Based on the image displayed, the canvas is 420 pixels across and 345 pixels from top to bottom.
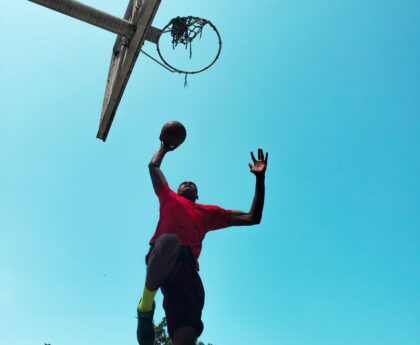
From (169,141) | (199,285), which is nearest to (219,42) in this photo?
(169,141)

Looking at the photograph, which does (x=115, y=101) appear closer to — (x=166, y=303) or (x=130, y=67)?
(x=130, y=67)

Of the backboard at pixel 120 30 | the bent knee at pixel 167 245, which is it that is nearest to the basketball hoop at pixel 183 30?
the backboard at pixel 120 30

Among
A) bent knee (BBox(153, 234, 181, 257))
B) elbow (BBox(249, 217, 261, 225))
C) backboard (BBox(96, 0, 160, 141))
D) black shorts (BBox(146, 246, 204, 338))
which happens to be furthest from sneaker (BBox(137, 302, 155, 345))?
backboard (BBox(96, 0, 160, 141))

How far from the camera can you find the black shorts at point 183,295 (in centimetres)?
347

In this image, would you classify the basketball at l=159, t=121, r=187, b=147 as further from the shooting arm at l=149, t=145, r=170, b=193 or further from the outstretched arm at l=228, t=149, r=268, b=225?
the outstretched arm at l=228, t=149, r=268, b=225

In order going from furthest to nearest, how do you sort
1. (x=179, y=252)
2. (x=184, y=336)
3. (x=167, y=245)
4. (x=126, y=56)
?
1. (x=126, y=56)
2. (x=179, y=252)
3. (x=167, y=245)
4. (x=184, y=336)

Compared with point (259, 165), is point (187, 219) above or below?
below

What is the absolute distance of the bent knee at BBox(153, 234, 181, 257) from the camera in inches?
139

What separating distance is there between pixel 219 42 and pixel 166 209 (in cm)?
363

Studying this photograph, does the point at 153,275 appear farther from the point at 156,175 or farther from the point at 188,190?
the point at 188,190

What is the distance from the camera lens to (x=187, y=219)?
403cm

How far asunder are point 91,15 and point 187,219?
12.6 ft

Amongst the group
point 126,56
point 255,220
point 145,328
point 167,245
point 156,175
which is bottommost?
point 145,328

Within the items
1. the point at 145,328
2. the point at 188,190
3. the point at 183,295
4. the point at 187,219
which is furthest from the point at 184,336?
the point at 188,190
